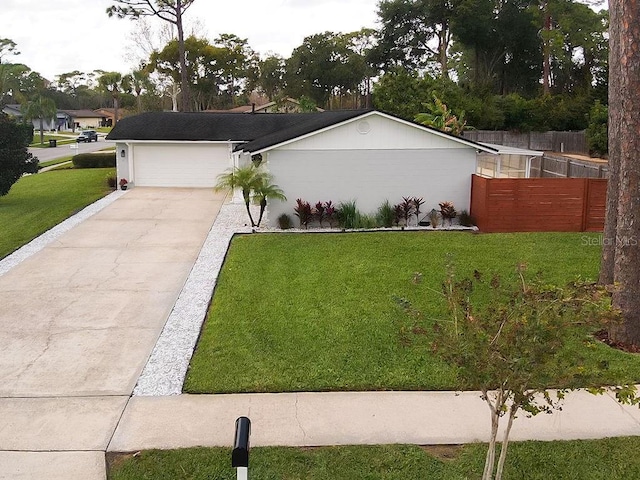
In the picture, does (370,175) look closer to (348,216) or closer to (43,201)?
(348,216)

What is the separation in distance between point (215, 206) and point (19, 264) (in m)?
9.02

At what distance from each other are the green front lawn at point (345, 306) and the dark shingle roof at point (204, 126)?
37.6 feet

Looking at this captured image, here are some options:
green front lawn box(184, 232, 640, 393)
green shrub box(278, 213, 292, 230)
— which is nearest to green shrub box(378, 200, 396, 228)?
green front lawn box(184, 232, 640, 393)

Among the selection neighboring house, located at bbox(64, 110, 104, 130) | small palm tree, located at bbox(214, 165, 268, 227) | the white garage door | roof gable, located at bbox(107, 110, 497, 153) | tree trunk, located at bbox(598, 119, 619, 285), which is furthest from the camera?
neighboring house, located at bbox(64, 110, 104, 130)

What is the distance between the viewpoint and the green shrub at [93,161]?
35781 mm

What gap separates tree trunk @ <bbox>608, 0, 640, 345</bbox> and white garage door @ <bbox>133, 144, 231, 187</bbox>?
2041 centimetres

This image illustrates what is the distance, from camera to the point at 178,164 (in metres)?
27.8

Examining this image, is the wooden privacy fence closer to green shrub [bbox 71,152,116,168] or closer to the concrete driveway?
the concrete driveway

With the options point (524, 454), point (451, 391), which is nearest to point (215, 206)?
point (451, 391)

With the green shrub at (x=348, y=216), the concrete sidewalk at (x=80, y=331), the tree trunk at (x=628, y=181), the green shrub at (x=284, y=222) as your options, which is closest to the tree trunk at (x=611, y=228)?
the tree trunk at (x=628, y=181)

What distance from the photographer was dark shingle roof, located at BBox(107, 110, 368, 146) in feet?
90.0

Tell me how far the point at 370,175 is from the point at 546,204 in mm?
4884

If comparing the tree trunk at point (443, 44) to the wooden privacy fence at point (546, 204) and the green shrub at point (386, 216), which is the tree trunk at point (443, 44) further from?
the wooden privacy fence at point (546, 204)

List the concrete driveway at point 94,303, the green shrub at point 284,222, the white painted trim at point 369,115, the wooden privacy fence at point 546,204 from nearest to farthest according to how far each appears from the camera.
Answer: the concrete driveway at point 94,303, the wooden privacy fence at point 546,204, the white painted trim at point 369,115, the green shrub at point 284,222
